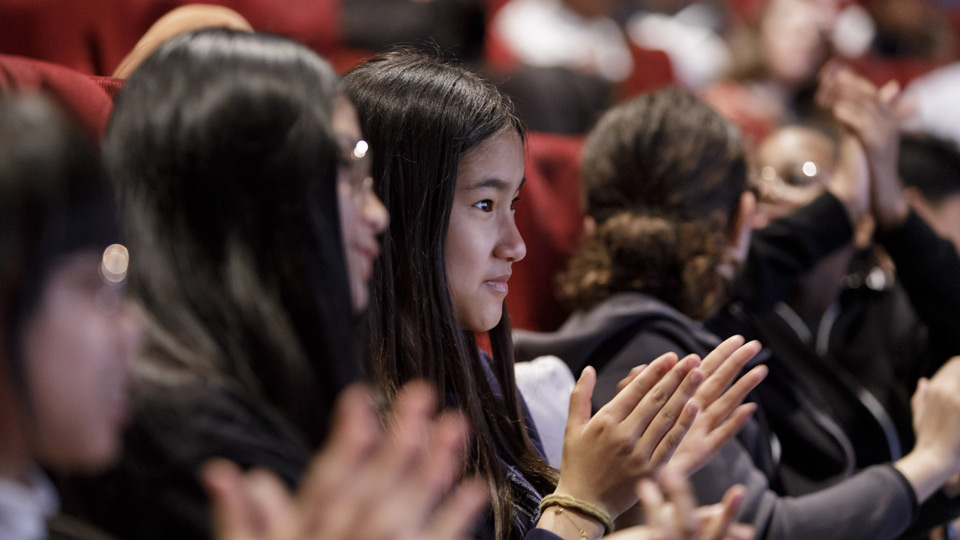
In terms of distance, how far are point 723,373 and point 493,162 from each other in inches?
11.7

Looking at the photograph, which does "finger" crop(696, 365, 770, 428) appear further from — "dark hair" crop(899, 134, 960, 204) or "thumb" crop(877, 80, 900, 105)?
"dark hair" crop(899, 134, 960, 204)

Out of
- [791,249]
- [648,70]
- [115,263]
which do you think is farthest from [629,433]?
[648,70]

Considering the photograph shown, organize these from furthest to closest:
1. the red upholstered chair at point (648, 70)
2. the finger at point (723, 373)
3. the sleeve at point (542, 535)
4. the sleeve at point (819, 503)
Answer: the red upholstered chair at point (648, 70) < the sleeve at point (819, 503) < the finger at point (723, 373) < the sleeve at point (542, 535)

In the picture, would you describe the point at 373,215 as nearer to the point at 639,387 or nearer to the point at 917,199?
the point at 639,387

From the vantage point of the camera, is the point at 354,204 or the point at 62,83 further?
the point at 62,83

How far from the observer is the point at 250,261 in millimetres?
Result: 582

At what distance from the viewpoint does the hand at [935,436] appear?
3.82 feet

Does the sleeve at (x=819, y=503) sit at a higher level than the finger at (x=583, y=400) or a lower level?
lower

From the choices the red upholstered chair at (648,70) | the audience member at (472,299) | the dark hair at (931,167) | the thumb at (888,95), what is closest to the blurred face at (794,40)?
the red upholstered chair at (648,70)

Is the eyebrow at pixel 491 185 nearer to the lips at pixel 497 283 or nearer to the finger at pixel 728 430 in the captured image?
the lips at pixel 497 283

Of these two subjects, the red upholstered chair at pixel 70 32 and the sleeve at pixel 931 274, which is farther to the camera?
the sleeve at pixel 931 274

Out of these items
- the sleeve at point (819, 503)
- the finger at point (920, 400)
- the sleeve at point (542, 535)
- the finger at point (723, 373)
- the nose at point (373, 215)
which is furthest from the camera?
the finger at point (920, 400)

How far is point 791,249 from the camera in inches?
54.5

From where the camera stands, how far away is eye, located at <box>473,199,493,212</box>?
936mm
